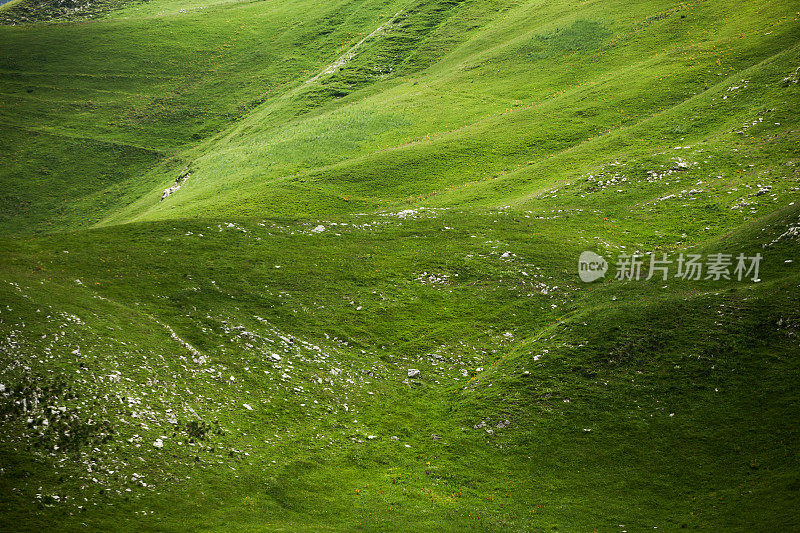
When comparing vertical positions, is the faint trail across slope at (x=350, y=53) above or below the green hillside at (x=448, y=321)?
above

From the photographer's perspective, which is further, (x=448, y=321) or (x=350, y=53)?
(x=350, y=53)

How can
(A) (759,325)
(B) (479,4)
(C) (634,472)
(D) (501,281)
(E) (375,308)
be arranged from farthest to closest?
(B) (479,4) < (D) (501,281) < (E) (375,308) < (A) (759,325) < (C) (634,472)

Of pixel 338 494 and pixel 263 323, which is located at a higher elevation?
pixel 263 323

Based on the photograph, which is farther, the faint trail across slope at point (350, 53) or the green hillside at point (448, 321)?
the faint trail across slope at point (350, 53)

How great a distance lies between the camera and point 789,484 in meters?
20.2

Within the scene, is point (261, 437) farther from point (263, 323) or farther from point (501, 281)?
point (501, 281)

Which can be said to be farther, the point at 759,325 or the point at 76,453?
the point at 759,325

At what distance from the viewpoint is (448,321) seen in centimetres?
3781

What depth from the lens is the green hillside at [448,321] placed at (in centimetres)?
2181

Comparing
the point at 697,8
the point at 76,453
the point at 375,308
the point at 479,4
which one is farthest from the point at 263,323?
the point at 479,4

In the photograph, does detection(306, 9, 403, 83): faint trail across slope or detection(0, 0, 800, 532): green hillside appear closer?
detection(0, 0, 800, 532): green hillside

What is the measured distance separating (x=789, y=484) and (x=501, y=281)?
24296 mm

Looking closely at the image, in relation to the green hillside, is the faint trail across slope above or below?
above

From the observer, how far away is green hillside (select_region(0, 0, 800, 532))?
71.6ft
